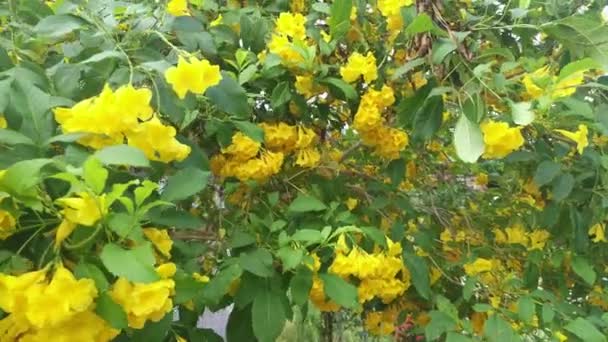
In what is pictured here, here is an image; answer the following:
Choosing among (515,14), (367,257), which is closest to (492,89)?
(515,14)

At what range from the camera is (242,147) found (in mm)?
1231

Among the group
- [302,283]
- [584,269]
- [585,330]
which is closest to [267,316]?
[302,283]

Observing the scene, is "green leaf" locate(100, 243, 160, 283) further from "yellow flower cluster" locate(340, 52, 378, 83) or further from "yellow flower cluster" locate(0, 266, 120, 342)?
"yellow flower cluster" locate(340, 52, 378, 83)

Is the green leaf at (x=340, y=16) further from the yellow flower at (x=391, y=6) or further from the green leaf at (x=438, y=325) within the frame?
the green leaf at (x=438, y=325)

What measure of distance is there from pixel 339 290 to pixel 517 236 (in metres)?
0.79

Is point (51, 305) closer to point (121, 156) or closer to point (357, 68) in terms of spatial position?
point (121, 156)

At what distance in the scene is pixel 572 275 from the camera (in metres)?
1.74

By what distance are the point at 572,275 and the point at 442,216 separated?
1.13 feet

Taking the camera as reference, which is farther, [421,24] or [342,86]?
[342,86]

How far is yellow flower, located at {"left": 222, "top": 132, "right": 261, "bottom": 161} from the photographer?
4.03 ft

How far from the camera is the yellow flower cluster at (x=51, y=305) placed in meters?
0.59

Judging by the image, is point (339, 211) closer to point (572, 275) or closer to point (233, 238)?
point (233, 238)

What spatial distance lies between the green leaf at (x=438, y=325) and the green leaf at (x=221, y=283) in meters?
0.50

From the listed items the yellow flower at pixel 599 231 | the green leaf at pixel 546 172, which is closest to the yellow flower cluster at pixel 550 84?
the green leaf at pixel 546 172
